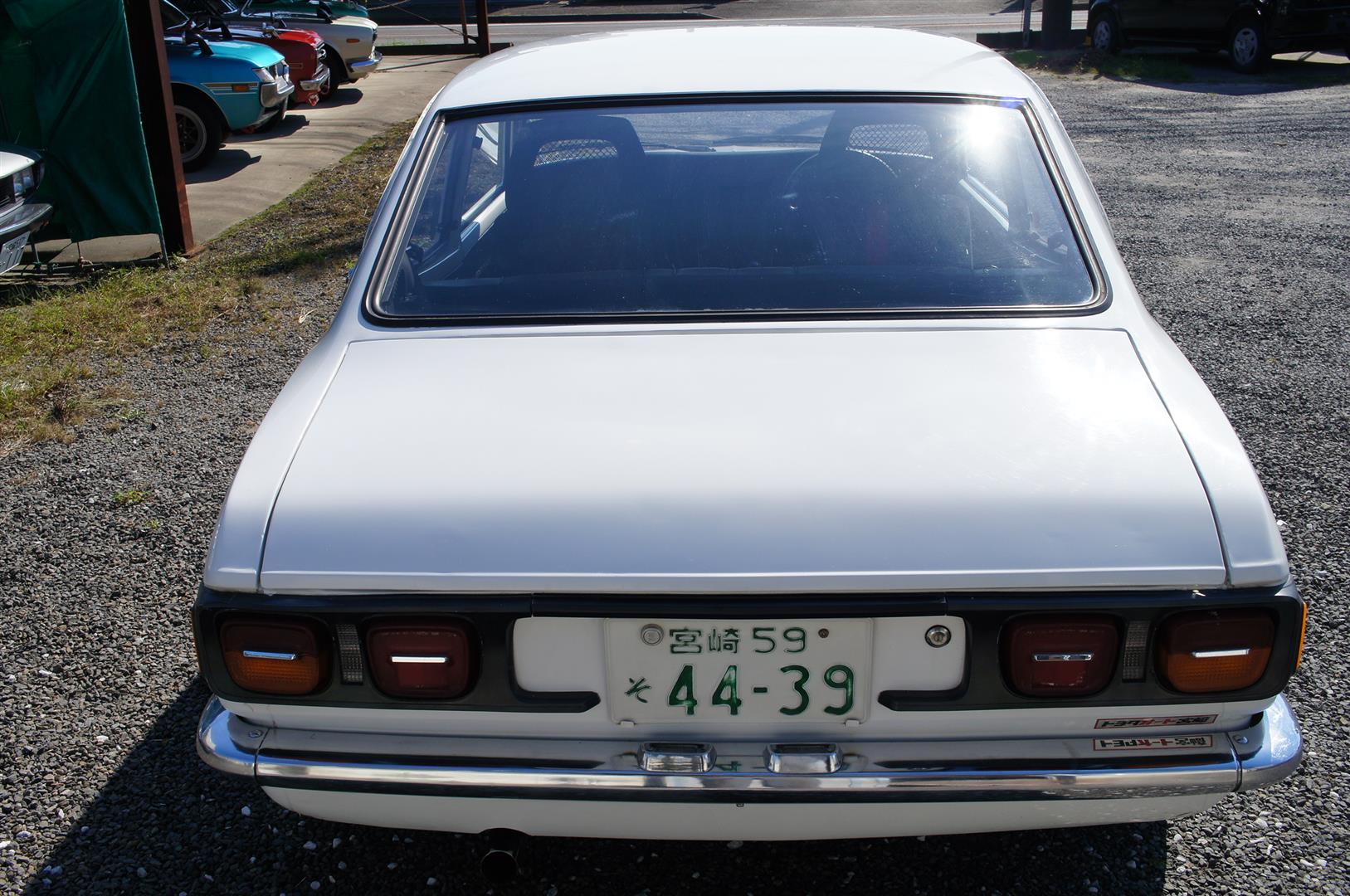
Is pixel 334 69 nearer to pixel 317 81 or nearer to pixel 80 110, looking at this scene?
pixel 317 81

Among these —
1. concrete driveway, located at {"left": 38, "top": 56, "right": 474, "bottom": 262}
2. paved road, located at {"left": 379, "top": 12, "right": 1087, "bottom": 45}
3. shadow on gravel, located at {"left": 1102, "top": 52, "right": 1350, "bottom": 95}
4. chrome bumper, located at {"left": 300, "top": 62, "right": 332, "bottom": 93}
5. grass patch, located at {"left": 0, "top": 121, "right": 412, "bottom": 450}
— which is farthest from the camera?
paved road, located at {"left": 379, "top": 12, "right": 1087, "bottom": 45}

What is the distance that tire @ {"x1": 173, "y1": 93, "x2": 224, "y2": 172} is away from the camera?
9812mm

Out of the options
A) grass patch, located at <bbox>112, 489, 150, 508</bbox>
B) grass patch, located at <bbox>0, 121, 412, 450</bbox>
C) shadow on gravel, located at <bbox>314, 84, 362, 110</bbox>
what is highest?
shadow on gravel, located at <bbox>314, 84, 362, 110</bbox>

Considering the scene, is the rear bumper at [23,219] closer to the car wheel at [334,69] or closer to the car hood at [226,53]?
the car hood at [226,53]

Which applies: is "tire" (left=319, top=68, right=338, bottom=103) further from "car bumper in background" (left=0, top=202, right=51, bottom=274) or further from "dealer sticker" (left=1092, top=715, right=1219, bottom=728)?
"dealer sticker" (left=1092, top=715, right=1219, bottom=728)

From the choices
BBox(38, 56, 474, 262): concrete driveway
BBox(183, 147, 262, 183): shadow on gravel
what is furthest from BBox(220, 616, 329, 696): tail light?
BBox(183, 147, 262, 183): shadow on gravel

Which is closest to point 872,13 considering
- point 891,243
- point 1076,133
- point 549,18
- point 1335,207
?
point 549,18

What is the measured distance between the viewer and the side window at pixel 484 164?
9.19ft

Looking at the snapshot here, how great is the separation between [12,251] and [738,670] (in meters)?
6.18

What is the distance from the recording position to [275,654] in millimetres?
1859

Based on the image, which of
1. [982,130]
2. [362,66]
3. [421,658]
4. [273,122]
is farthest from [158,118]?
[362,66]

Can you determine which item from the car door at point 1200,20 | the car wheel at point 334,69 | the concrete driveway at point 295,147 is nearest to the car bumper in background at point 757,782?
the concrete driveway at point 295,147

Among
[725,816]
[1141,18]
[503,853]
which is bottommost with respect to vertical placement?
[503,853]

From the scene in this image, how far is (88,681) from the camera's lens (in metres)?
3.14
